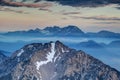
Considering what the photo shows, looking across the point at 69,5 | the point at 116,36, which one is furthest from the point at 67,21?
the point at 116,36

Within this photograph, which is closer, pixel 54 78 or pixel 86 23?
pixel 86 23

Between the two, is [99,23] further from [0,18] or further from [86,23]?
[0,18]

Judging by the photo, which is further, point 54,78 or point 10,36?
point 54,78

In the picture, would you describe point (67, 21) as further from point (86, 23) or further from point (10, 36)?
point (10, 36)

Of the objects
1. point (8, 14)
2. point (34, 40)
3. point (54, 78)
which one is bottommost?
point (54, 78)

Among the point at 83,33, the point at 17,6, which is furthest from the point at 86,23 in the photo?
the point at 17,6

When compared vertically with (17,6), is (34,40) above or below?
below

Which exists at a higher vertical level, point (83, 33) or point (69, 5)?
point (69, 5)
